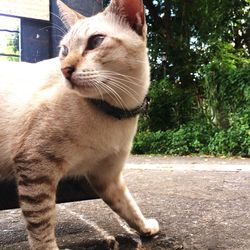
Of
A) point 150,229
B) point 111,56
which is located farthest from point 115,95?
point 150,229

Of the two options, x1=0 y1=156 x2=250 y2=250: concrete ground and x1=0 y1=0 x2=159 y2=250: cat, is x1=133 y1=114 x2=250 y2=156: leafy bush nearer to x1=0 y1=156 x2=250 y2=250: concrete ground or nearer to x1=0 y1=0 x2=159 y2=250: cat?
x1=0 y1=156 x2=250 y2=250: concrete ground

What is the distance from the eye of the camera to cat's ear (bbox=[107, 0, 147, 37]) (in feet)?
5.73

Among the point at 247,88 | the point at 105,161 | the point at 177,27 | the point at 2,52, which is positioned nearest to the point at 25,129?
the point at 105,161

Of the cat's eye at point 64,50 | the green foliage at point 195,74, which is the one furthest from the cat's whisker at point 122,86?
the green foliage at point 195,74

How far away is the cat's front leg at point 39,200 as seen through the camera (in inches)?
62.9

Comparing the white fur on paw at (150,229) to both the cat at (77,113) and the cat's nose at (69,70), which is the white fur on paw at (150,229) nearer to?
the cat at (77,113)

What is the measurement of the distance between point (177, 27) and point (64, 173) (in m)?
7.63

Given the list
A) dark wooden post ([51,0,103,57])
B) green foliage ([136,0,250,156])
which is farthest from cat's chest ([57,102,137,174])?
green foliage ([136,0,250,156])

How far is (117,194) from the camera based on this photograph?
1.99 meters

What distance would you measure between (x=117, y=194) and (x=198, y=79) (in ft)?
22.4

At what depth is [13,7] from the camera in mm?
2482

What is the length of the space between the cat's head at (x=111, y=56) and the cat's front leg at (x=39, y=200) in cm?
33

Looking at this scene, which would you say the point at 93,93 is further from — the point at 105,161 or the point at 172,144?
the point at 172,144

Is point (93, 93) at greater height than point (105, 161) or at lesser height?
greater
